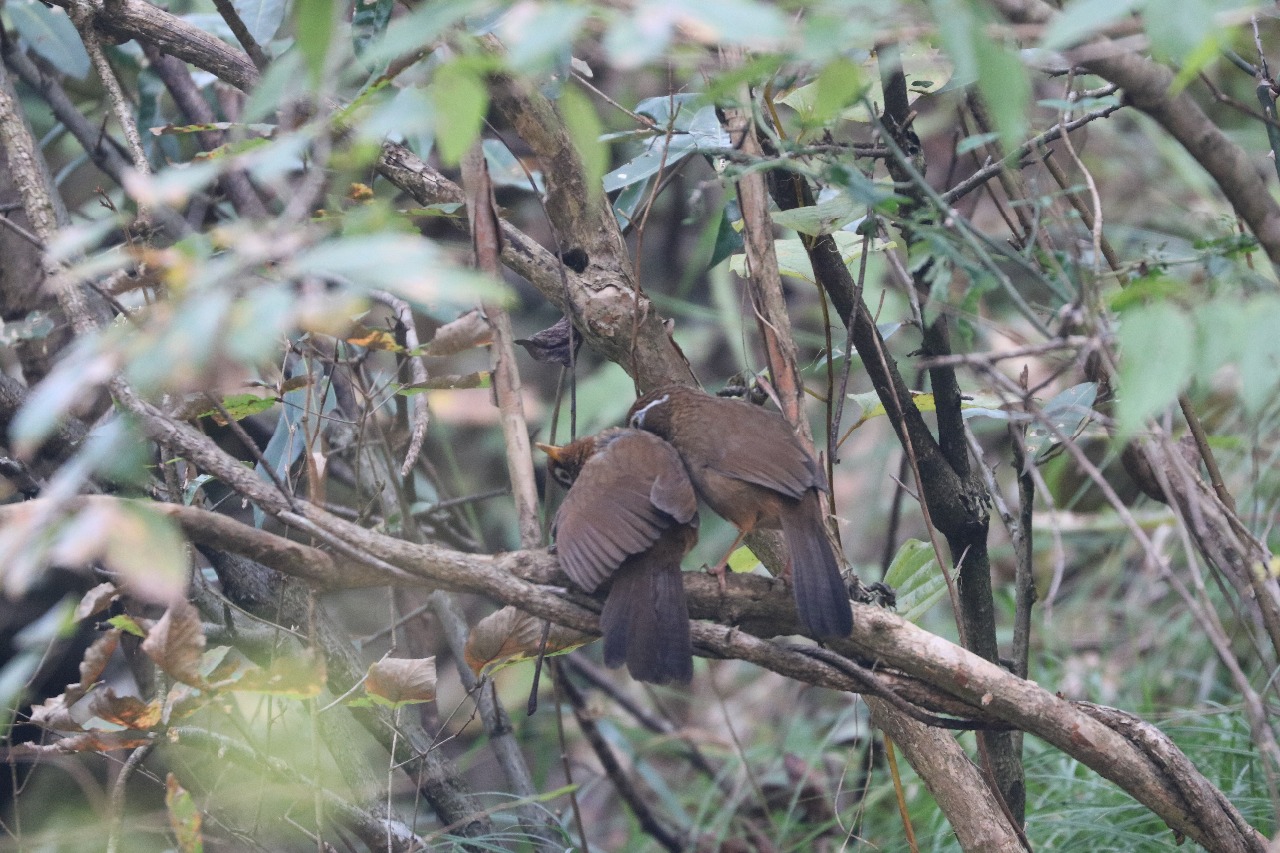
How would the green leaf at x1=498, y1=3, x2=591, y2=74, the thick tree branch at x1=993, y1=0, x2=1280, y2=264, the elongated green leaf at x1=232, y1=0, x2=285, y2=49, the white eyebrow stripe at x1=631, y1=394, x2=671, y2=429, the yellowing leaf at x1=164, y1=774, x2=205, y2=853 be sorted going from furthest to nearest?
the elongated green leaf at x1=232, y1=0, x2=285, y2=49 < the white eyebrow stripe at x1=631, y1=394, x2=671, y2=429 < the yellowing leaf at x1=164, y1=774, x2=205, y2=853 < the thick tree branch at x1=993, y1=0, x2=1280, y2=264 < the green leaf at x1=498, y1=3, x2=591, y2=74

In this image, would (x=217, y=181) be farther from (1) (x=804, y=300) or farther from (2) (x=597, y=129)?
(1) (x=804, y=300)

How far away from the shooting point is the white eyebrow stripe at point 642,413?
7.81 ft

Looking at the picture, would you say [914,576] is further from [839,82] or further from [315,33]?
[315,33]

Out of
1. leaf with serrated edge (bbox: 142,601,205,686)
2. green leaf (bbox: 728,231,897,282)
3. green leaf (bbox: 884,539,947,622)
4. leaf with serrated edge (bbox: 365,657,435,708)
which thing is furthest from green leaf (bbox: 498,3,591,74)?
green leaf (bbox: 884,539,947,622)

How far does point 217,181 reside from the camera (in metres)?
3.01

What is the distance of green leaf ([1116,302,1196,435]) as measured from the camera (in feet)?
3.28

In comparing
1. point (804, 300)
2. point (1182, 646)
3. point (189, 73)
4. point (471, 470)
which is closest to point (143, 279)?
point (189, 73)

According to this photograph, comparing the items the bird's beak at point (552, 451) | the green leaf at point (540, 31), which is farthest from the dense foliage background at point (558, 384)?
the bird's beak at point (552, 451)

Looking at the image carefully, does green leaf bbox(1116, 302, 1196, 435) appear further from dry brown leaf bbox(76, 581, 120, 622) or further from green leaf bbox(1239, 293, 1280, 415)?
dry brown leaf bbox(76, 581, 120, 622)

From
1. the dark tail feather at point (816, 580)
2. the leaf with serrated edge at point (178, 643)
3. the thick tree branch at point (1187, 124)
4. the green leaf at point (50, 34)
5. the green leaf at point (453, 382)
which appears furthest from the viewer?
the green leaf at point (50, 34)

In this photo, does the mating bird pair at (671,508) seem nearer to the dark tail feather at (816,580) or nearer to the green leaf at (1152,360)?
the dark tail feather at (816,580)

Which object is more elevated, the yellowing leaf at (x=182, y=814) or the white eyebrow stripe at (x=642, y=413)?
the white eyebrow stripe at (x=642, y=413)

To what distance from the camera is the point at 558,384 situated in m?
2.50

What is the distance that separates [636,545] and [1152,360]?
1096 millimetres
